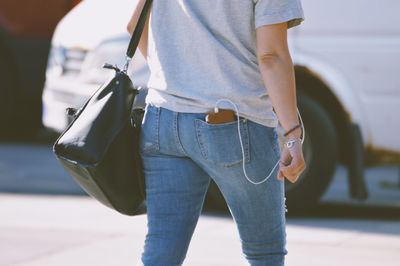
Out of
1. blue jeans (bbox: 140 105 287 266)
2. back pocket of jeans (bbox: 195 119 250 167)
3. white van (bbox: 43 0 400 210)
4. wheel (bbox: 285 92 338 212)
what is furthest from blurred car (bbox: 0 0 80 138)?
back pocket of jeans (bbox: 195 119 250 167)

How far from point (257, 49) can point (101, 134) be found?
20.6 inches

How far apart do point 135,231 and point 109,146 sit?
12.2ft

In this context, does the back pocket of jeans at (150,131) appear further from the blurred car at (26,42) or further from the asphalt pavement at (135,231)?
the blurred car at (26,42)

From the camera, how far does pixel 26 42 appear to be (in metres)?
11.5

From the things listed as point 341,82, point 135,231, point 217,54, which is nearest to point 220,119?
point 217,54

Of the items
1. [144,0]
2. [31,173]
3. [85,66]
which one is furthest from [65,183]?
[144,0]

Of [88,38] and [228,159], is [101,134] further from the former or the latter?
[88,38]

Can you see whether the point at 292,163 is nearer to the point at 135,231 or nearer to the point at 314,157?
the point at 135,231

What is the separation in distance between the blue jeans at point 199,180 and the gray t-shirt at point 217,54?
0.05 m

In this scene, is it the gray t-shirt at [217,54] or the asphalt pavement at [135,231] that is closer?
the gray t-shirt at [217,54]

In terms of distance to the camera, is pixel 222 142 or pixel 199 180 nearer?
pixel 222 142

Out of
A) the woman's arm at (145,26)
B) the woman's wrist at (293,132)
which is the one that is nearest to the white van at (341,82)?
the woman's arm at (145,26)

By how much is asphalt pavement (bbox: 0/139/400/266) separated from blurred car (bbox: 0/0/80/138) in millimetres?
2194

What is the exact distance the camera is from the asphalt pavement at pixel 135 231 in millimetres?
6125
